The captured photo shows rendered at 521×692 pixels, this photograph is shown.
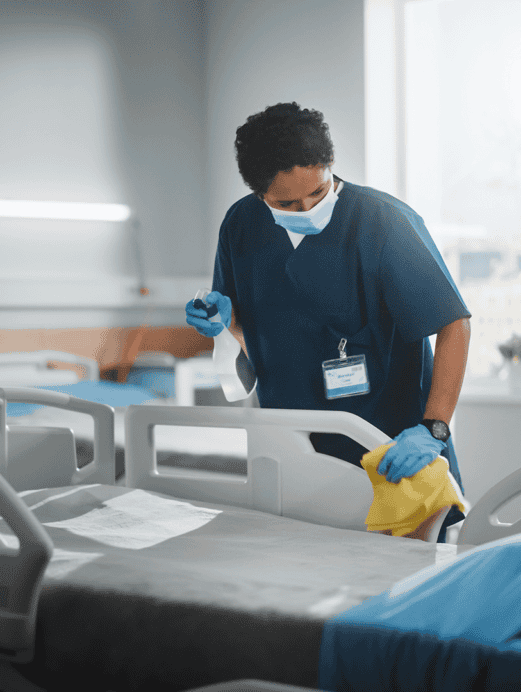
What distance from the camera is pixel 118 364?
4066 mm

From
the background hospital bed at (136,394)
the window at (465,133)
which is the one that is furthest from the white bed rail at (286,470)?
the window at (465,133)

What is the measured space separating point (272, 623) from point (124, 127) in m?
3.56

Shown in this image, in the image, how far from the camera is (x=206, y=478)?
184 cm

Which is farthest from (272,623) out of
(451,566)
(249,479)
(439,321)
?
(439,321)

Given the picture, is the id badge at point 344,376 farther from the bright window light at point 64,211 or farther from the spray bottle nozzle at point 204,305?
the bright window light at point 64,211

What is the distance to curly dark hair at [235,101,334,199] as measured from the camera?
178cm

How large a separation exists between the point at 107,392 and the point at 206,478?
2028 mm

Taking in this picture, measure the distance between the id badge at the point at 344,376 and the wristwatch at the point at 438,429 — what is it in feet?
0.72

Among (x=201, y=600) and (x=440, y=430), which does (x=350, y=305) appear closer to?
(x=440, y=430)

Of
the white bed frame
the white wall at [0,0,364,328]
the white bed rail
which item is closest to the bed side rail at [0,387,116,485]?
the white bed frame

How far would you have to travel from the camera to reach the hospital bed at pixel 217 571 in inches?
41.3

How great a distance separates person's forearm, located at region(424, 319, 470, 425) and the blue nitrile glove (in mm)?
141

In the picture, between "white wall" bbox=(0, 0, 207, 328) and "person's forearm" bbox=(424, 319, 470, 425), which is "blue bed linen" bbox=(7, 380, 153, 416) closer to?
"white wall" bbox=(0, 0, 207, 328)

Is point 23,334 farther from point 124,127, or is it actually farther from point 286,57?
point 286,57
